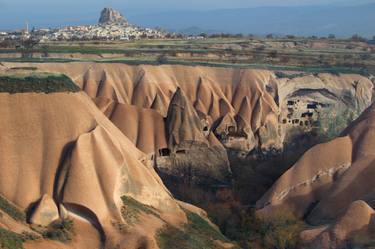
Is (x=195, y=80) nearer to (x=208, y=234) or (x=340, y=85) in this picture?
(x=340, y=85)

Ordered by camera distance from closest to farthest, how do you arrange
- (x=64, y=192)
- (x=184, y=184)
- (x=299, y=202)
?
(x=64, y=192) → (x=299, y=202) → (x=184, y=184)

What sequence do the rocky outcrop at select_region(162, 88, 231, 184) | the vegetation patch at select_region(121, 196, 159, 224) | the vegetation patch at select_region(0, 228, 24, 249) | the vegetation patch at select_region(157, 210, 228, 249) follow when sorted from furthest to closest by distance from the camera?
the rocky outcrop at select_region(162, 88, 231, 184), the vegetation patch at select_region(121, 196, 159, 224), the vegetation patch at select_region(157, 210, 228, 249), the vegetation patch at select_region(0, 228, 24, 249)

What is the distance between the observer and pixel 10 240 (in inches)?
772

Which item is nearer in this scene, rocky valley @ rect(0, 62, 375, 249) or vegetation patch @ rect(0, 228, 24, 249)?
vegetation patch @ rect(0, 228, 24, 249)

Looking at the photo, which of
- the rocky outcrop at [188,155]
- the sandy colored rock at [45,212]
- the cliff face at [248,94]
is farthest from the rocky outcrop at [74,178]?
the cliff face at [248,94]

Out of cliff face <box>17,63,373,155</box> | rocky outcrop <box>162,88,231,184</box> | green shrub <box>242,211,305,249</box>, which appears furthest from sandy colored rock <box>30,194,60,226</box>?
cliff face <box>17,63,373,155</box>

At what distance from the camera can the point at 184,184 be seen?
38.0 metres

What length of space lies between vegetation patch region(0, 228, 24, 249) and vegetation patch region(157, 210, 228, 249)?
14.4 feet

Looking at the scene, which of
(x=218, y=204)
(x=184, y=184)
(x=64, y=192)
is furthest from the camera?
(x=184, y=184)

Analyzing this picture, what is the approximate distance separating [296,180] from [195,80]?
22.7m

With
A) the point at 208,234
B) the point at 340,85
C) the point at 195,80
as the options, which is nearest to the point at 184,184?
the point at 208,234

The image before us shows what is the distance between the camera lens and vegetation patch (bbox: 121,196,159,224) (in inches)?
901

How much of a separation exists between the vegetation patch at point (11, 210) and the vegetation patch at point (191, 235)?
4211 millimetres

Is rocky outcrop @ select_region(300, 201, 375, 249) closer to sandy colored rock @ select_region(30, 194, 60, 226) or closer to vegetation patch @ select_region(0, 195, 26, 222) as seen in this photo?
sandy colored rock @ select_region(30, 194, 60, 226)
